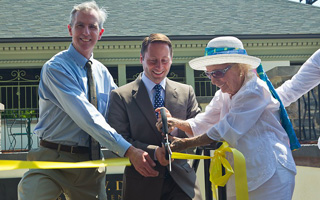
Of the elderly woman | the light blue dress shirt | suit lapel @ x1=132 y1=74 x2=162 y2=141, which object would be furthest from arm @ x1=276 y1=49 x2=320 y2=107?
the light blue dress shirt

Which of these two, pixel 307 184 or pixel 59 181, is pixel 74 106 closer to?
pixel 59 181

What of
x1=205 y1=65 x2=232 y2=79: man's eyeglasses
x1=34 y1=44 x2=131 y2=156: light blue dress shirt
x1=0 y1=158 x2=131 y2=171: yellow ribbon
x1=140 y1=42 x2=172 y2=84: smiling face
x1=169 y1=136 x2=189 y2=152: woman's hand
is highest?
x1=140 y1=42 x2=172 y2=84: smiling face

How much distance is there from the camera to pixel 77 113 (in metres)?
3.47

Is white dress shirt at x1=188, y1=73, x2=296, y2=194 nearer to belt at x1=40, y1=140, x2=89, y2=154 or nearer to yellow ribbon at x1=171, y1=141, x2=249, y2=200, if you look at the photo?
yellow ribbon at x1=171, y1=141, x2=249, y2=200

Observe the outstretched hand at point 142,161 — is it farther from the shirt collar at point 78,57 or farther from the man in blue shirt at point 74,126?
the shirt collar at point 78,57

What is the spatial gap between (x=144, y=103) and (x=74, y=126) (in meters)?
0.64

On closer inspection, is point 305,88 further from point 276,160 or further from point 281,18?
point 281,18

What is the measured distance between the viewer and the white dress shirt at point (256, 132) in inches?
123

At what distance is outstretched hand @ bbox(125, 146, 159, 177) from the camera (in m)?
3.49

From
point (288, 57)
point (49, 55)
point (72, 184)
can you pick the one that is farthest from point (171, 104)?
point (288, 57)

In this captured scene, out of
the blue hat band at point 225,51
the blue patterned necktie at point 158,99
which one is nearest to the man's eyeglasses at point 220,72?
the blue hat band at point 225,51

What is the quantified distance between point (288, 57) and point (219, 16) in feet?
11.7

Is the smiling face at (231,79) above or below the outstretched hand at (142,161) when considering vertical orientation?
above

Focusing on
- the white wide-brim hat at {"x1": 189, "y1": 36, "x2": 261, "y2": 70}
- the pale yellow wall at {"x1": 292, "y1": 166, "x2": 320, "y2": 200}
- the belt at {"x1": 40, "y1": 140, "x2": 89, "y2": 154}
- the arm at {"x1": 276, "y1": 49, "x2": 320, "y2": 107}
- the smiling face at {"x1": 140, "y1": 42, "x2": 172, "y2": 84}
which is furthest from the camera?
the pale yellow wall at {"x1": 292, "y1": 166, "x2": 320, "y2": 200}
